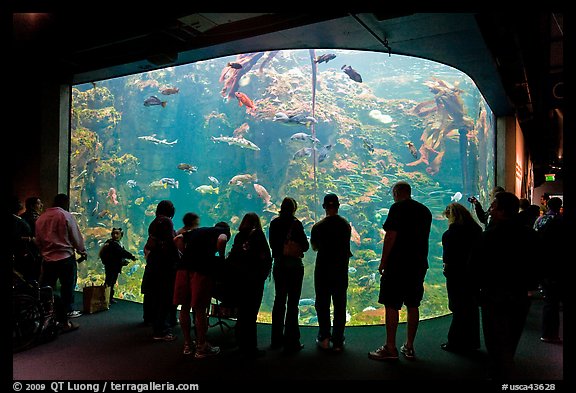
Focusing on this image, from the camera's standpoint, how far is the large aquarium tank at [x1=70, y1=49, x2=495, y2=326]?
14250mm

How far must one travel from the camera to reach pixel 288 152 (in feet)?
52.3

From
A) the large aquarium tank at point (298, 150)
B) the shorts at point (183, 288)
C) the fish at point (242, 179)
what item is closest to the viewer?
the shorts at point (183, 288)

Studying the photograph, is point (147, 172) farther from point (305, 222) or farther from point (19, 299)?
point (19, 299)

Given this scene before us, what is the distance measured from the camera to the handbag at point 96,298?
603 centimetres

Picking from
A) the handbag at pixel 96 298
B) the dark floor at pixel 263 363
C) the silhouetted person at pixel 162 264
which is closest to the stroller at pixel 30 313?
the dark floor at pixel 263 363

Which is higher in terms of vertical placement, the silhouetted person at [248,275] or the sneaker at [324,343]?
the silhouetted person at [248,275]

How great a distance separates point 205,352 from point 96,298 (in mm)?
2995

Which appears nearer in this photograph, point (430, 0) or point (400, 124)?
point (430, 0)

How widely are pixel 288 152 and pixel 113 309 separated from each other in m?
10.6

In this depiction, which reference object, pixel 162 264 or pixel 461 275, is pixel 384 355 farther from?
pixel 162 264

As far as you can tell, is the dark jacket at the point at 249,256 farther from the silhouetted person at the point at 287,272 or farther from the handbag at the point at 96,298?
the handbag at the point at 96,298

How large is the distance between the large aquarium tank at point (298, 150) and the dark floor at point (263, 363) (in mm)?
8329

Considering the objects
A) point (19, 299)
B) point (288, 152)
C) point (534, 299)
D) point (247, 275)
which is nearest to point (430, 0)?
point (247, 275)

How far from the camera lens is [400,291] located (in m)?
3.92
